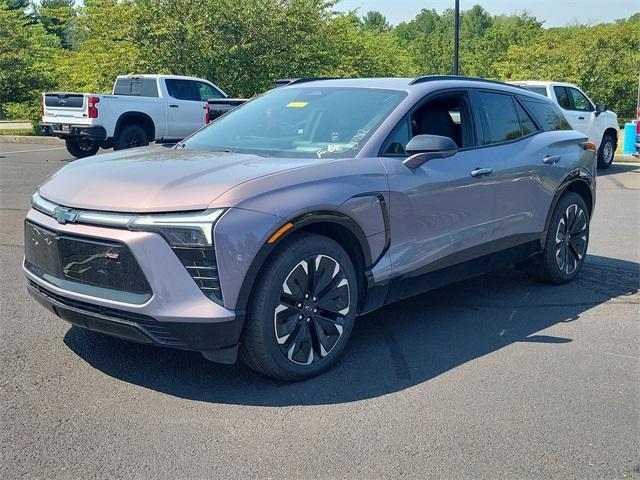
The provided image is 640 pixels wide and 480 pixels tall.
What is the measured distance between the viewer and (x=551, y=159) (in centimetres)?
604

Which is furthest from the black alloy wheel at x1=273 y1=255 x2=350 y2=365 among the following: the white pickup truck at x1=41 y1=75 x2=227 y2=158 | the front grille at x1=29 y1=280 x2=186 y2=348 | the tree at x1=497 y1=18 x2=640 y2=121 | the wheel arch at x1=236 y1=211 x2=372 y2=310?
the tree at x1=497 y1=18 x2=640 y2=121

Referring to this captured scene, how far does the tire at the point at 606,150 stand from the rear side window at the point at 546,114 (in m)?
10.8

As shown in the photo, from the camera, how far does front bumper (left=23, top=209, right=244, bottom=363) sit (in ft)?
11.9

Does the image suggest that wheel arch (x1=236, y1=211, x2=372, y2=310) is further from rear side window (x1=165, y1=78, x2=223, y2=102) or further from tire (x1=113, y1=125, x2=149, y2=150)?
rear side window (x1=165, y1=78, x2=223, y2=102)

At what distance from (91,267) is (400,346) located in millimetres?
2055

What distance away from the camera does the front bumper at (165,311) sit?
3637 millimetres

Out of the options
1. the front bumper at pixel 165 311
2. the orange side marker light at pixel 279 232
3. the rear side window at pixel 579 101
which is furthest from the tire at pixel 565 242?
the rear side window at pixel 579 101

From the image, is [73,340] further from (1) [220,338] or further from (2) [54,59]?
(2) [54,59]

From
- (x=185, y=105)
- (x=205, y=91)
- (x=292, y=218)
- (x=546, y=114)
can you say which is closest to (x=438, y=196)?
(x=292, y=218)

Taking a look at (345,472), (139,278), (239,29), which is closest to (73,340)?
(139,278)

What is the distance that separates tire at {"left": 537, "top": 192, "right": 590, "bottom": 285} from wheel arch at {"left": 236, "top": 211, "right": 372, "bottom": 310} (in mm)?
2402

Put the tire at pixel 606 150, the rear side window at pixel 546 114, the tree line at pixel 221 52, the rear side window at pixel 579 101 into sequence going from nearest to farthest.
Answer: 1. the rear side window at pixel 546 114
2. the rear side window at pixel 579 101
3. the tire at pixel 606 150
4. the tree line at pixel 221 52

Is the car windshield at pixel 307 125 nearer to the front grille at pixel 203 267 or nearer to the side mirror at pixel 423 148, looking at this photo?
the side mirror at pixel 423 148

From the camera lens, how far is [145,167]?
420 cm
